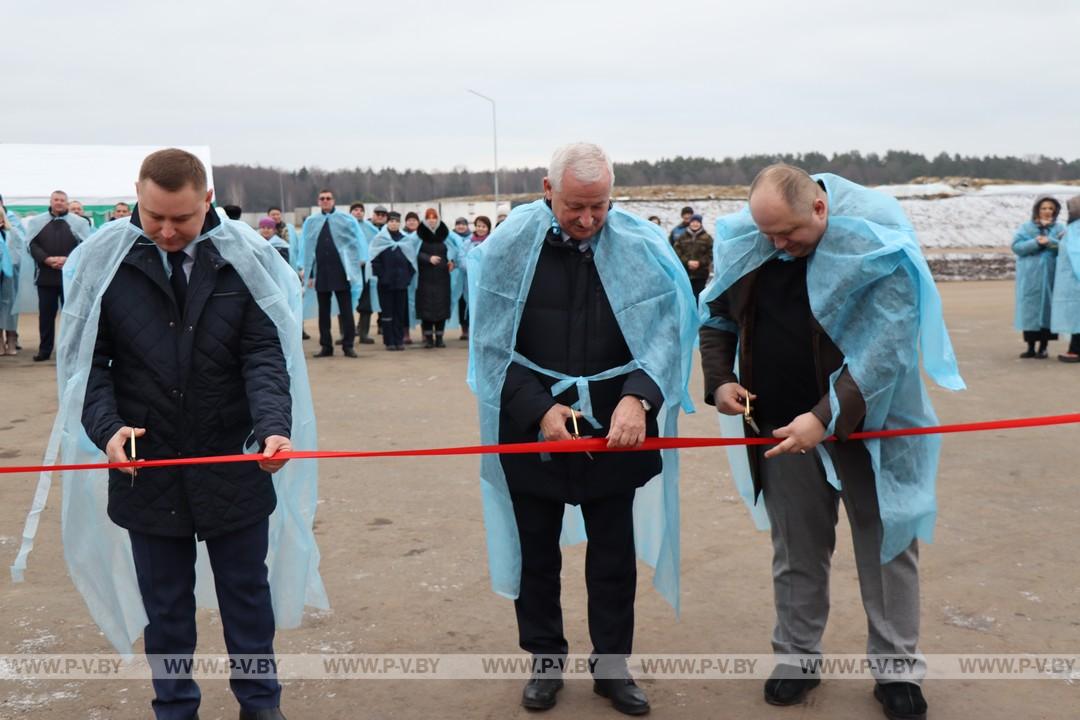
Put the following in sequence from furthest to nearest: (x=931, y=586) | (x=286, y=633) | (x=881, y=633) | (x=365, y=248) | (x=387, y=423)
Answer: (x=365, y=248) < (x=387, y=423) < (x=931, y=586) < (x=286, y=633) < (x=881, y=633)

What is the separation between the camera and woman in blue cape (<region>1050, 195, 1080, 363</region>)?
12055 millimetres

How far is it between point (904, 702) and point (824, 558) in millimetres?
545

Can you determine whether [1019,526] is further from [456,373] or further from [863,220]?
[456,373]

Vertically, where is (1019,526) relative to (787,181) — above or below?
below

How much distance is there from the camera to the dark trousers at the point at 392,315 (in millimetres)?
14969

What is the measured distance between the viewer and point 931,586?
492cm

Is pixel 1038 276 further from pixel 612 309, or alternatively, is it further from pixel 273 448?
pixel 273 448

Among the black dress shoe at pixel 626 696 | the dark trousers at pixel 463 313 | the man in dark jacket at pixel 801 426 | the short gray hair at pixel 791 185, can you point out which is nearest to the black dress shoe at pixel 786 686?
the man in dark jacket at pixel 801 426

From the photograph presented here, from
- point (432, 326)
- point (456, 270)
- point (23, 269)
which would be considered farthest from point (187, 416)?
point (23, 269)

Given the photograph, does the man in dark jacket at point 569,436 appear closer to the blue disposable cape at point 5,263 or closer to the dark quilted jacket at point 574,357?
the dark quilted jacket at point 574,357

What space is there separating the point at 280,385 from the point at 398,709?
4.22ft

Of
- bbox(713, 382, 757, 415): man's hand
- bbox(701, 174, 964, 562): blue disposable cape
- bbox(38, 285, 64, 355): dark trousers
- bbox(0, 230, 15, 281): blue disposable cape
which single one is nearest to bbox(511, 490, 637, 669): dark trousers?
bbox(713, 382, 757, 415): man's hand

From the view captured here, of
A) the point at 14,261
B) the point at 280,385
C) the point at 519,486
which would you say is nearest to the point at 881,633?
the point at 519,486

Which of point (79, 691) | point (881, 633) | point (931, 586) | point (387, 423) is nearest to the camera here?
point (881, 633)
